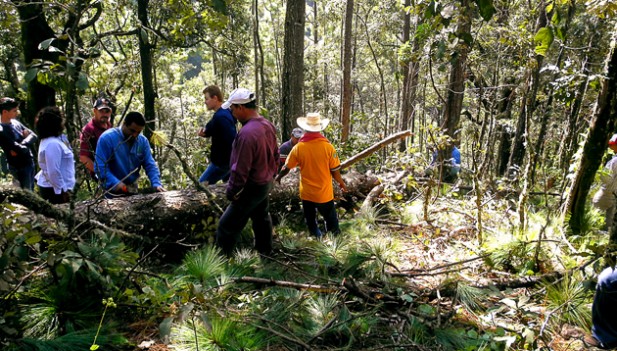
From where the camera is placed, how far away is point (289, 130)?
310 inches

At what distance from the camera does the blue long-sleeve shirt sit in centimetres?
516

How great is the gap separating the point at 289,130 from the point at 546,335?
552cm

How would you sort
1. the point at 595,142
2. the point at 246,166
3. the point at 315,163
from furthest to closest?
the point at 315,163, the point at 595,142, the point at 246,166

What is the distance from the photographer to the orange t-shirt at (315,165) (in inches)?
223

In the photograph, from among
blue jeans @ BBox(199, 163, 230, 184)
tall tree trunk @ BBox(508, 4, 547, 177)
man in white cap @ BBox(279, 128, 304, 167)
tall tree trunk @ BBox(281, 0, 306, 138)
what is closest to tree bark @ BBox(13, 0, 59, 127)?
blue jeans @ BBox(199, 163, 230, 184)

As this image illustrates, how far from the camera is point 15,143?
254 inches

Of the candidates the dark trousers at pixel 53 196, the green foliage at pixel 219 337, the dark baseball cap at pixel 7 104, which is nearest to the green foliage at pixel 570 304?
the green foliage at pixel 219 337

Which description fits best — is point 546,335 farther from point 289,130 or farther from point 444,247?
point 289,130

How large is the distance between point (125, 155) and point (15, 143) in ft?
8.16

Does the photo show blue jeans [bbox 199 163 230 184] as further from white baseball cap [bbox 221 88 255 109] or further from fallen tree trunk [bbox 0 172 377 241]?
white baseball cap [bbox 221 88 255 109]

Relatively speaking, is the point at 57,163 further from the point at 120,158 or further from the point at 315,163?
the point at 315,163

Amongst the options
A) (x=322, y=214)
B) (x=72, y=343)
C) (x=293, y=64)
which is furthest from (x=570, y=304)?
(x=293, y=64)

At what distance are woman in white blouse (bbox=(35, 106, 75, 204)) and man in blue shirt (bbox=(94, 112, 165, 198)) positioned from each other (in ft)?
1.38

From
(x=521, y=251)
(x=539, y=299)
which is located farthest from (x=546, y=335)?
(x=521, y=251)
